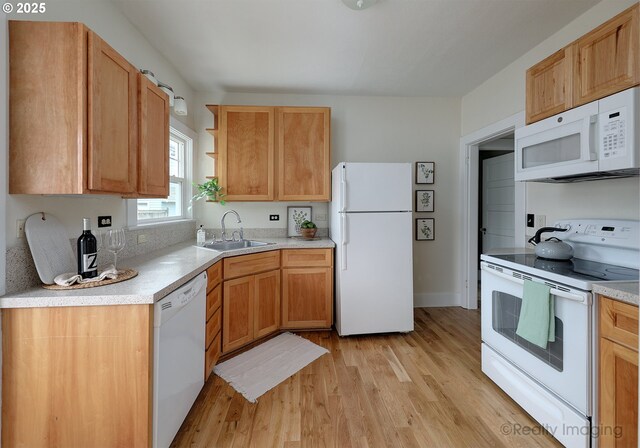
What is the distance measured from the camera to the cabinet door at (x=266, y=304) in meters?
2.61

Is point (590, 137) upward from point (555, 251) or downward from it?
upward

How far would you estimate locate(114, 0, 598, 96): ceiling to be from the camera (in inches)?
77.5

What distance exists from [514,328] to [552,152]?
115 centimetres

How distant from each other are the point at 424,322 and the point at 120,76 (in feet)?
10.9

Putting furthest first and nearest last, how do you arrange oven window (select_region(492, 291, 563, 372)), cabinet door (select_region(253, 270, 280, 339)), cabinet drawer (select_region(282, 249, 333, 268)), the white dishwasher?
cabinet drawer (select_region(282, 249, 333, 268)) → cabinet door (select_region(253, 270, 280, 339)) → oven window (select_region(492, 291, 563, 372)) → the white dishwasher

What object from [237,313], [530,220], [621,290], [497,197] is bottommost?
[237,313]

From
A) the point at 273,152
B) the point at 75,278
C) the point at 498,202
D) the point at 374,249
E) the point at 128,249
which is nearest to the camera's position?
the point at 75,278

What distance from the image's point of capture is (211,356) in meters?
2.10

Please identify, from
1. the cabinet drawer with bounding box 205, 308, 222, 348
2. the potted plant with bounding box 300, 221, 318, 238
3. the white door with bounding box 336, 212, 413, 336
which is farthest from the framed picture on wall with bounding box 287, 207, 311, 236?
the cabinet drawer with bounding box 205, 308, 222, 348

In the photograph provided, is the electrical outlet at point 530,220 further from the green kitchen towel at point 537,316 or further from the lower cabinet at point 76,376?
the lower cabinet at point 76,376

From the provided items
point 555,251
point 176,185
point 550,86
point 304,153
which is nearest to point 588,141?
point 550,86

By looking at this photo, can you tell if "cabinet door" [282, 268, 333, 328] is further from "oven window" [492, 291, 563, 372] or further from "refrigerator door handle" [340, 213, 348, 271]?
"oven window" [492, 291, 563, 372]

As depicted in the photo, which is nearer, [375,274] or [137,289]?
[137,289]

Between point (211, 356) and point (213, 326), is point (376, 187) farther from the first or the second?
point (211, 356)
